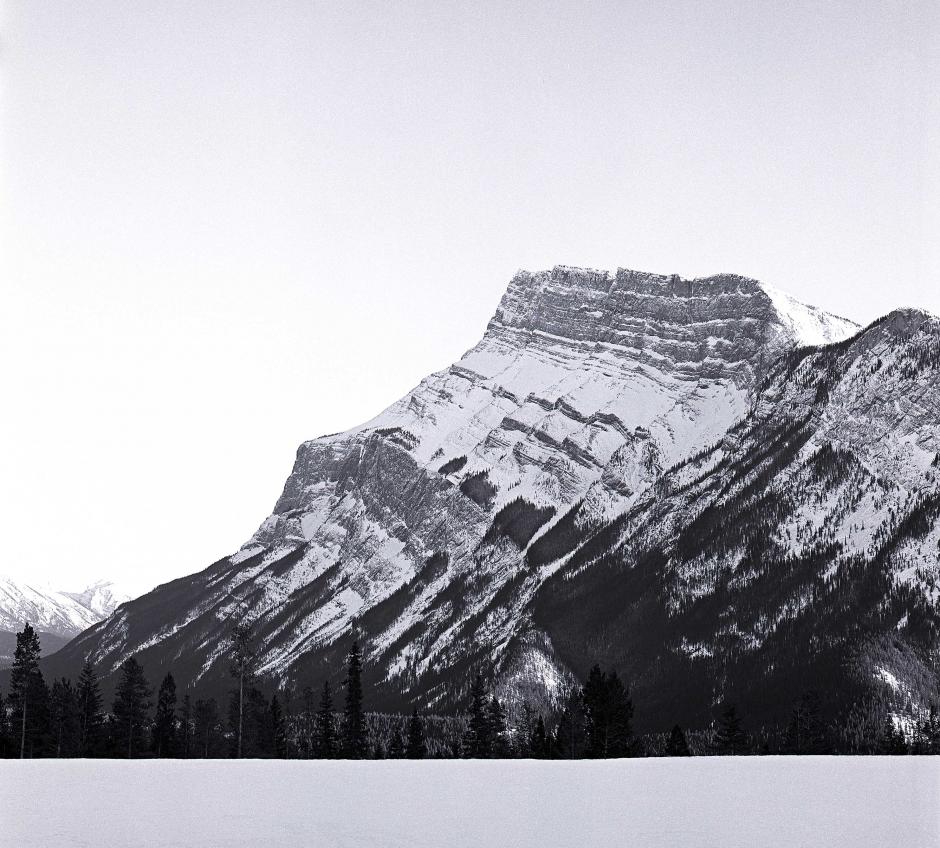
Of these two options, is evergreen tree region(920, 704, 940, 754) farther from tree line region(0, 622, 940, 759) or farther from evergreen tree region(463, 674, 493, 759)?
evergreen tree region(463, 674, 493, 759)

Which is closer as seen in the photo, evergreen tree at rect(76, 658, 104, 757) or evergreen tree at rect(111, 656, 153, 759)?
evergreen tree at rect(111, 656, 153, 759)

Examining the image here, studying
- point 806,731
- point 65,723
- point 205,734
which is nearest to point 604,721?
point 65,723

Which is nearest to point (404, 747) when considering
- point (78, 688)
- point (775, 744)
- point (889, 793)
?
point (78, 688)

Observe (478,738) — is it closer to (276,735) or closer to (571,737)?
(571,737)

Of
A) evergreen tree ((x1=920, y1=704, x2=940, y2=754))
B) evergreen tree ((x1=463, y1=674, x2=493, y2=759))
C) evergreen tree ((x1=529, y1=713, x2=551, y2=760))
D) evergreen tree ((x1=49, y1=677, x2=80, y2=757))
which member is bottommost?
evergreen tree ((x1=920, y1=704, x2=940, y2=754))

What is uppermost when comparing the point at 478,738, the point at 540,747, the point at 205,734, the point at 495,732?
the point at 205,734

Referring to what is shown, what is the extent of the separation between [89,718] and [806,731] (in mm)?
84890

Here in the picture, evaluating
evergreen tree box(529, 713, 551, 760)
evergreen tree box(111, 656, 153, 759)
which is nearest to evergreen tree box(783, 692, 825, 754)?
evergreen tree box(529, 713, 551, 760)

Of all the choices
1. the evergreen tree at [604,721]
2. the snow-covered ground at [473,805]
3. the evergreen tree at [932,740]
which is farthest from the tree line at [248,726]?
the snow-covered ground at [473,805]

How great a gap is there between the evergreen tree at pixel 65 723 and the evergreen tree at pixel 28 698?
341cm

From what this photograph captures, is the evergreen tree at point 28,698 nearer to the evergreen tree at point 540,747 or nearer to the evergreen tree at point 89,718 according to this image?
the evergreen tree at point 89,718

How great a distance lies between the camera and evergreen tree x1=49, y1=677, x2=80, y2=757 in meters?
125

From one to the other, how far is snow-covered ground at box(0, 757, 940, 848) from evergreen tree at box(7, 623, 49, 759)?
193 feet

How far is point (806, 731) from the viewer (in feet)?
517
